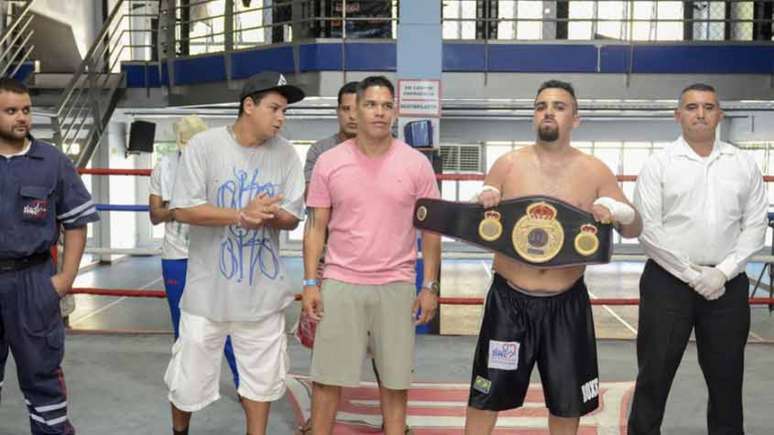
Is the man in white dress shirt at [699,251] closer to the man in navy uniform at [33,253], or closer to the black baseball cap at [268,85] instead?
the black baseball cap at [268,85]

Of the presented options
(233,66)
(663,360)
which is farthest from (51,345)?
(233,66)

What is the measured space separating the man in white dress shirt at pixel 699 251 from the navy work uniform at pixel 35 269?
2024 millimetres

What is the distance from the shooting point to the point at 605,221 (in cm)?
252

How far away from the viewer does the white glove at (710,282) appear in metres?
2.72

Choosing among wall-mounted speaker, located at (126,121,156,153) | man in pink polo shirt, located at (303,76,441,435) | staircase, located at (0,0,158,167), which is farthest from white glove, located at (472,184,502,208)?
wall-mounted speaker, located at (126,121,156,153)

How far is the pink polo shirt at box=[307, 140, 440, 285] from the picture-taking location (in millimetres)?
2674

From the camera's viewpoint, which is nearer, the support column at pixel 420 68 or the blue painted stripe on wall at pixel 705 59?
the support column at pixel 420 68

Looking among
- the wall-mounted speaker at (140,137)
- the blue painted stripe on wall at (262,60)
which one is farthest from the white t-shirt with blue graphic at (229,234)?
the wall-mounted speaker at (140,137)

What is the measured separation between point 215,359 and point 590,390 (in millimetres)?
1275

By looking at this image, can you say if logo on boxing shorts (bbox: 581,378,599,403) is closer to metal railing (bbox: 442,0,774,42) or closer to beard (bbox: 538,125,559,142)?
beard (bbox: 538,125,559,142)

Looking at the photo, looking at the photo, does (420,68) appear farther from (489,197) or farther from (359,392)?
(489,197)

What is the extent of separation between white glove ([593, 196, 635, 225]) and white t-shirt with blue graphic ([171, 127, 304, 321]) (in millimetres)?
1021

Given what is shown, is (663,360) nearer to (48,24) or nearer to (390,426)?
(390,426)

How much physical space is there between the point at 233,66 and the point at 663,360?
22.0 feet
